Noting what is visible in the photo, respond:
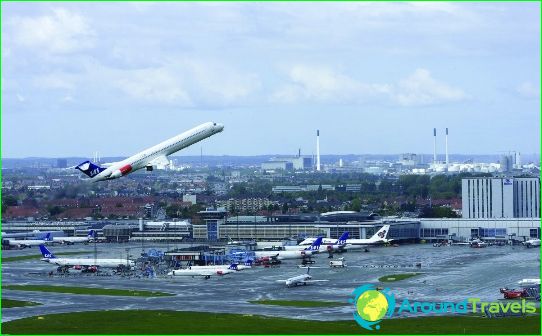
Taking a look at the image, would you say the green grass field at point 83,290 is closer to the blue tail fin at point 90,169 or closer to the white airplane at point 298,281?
the white airplane at point 298,281

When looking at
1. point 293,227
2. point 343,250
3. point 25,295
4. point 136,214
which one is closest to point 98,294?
point 25,295

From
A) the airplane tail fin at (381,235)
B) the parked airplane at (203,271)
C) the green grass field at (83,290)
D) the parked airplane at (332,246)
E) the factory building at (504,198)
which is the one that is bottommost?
the green grass field at (83,290)

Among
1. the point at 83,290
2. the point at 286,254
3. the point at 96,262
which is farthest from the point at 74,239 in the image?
the point at 83,290

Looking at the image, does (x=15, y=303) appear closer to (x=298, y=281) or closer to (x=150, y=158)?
(x=150, y=158)

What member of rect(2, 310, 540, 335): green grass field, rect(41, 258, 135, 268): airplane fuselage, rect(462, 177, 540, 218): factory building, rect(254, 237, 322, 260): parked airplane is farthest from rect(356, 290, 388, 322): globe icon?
rect(462, 177, 540, 218): factory building

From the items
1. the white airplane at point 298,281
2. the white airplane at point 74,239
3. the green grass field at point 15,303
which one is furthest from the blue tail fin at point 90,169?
the white airplane at point 74,239

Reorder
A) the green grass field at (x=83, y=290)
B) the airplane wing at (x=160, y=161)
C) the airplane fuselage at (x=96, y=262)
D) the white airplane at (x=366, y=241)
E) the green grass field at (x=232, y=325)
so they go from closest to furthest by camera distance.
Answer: the green grass field at (x=232, y=325), the airplane wing at (x=160, y=161), the green grass field at (x=83, y=290), the airplane fuselage at (x=96, y=262), the white airplane at (x=366, y=241)
